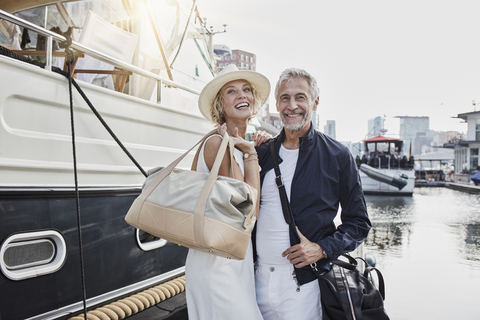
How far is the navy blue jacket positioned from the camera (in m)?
1.79

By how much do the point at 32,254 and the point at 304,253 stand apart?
1.67m

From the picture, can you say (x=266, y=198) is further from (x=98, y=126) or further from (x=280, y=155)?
(x=98, y=126)

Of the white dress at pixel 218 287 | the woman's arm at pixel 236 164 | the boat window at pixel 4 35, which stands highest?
the boat window at pixel 4 35

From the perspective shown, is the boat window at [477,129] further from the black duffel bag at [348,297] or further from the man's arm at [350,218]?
the black duffel bag at [348,297]

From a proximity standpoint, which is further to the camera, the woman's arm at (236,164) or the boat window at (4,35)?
the boat window at (4,35)

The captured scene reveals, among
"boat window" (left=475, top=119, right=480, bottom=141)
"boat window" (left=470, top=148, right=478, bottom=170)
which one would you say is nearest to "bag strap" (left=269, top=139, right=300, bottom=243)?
"boat window" (left=470, top=148, right=478, bottom=170)

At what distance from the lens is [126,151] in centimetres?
259

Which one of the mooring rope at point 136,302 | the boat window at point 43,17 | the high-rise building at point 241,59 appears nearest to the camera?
the mooring rope at point 136,302

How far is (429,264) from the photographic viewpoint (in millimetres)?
6453

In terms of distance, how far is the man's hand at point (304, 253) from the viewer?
1721mm

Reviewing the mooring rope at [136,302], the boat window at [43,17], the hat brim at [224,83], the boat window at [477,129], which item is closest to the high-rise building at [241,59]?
the boat window at [477,129]

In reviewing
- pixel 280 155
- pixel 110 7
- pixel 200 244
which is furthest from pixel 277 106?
pixel 110 7

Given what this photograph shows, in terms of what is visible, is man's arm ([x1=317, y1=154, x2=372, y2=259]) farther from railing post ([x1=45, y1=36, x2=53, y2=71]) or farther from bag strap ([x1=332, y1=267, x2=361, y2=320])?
railing post ([x1=45, y1=36, x2=53, y2=71])

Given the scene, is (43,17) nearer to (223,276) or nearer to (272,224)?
(272,224)
